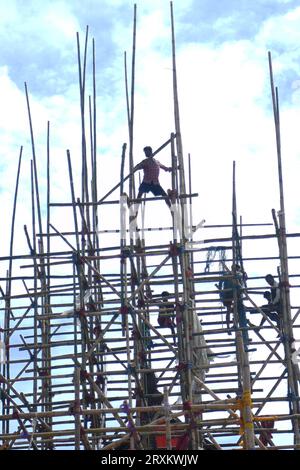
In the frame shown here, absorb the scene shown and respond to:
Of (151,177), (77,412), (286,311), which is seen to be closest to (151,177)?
(151,177)

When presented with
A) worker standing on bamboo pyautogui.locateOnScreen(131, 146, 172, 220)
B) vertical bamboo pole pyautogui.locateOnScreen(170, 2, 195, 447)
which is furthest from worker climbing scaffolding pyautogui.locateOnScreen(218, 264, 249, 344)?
worker standing on bamboo pyautogui.locateOnScreen(131, 146, 172, 220)

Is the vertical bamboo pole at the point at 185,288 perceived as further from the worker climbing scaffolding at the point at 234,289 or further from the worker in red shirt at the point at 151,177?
the worker climbing scaffolding at the point at 234,289

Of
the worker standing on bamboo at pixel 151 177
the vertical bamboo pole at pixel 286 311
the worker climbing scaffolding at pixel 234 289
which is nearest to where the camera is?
the vertical bamboo pole at pixel 286 311

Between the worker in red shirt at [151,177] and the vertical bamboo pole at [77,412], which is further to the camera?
the worker in red shirt at [151,177]

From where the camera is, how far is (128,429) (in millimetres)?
17562

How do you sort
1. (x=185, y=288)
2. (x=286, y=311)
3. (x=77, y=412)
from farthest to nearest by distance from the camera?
(x=286, y=311) → (x=185, y=288) → (x=77, y=412)

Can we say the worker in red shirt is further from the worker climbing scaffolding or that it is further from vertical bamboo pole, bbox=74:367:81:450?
vertical bamboo pole, bbox=74:367:81:450

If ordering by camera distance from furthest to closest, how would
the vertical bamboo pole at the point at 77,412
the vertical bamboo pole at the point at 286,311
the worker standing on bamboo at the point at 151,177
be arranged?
1. the worker standing on bamboo at the point at 151,177
2. the vertical bamboo pole at the point at 286,311
3. the vertical bamboo pole at the point at 77,412

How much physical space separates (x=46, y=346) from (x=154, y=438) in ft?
8.68

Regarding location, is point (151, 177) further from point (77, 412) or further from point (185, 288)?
point (77, 412)

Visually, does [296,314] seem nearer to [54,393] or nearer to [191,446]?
[191,446]

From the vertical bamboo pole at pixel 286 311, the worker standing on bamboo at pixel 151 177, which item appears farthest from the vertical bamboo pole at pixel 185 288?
the vertical bamboo pole at pixel 286 311

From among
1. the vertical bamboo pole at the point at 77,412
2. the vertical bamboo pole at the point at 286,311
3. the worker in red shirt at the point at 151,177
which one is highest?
the worker in red shirt at the point at 151,177
